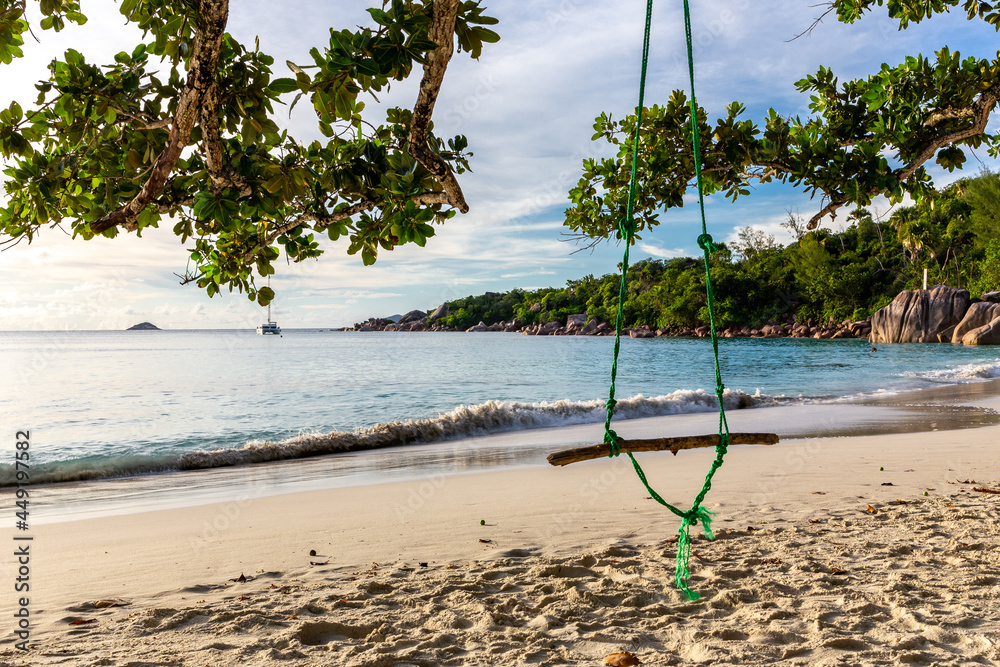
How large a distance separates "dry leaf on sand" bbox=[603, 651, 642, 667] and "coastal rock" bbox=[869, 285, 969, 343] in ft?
136

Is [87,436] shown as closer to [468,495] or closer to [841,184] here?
[468,495]

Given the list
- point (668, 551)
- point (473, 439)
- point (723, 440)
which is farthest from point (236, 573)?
point (473, 439)

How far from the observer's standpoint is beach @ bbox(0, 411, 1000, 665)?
2.65 meters

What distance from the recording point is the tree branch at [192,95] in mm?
2123

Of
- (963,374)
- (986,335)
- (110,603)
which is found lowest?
(963,374)

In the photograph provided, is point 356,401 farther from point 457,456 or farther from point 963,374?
point 963,374

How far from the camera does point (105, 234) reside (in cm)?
296

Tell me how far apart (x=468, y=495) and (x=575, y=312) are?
65680 mm

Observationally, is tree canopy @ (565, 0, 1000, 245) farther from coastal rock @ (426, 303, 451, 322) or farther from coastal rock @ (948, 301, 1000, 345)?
coastal rock @ (426, 303, 451, 322)

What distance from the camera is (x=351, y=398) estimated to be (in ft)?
54.9

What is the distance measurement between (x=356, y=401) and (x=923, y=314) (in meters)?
36.0

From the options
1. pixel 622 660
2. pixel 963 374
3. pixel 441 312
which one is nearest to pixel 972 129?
pixel 622 660

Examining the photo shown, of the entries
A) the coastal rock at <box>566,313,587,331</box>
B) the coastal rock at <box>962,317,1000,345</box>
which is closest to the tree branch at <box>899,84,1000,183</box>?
the coastal rock at <box>962,317,1000,345</box>

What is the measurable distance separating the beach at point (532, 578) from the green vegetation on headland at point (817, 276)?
39602 mm
